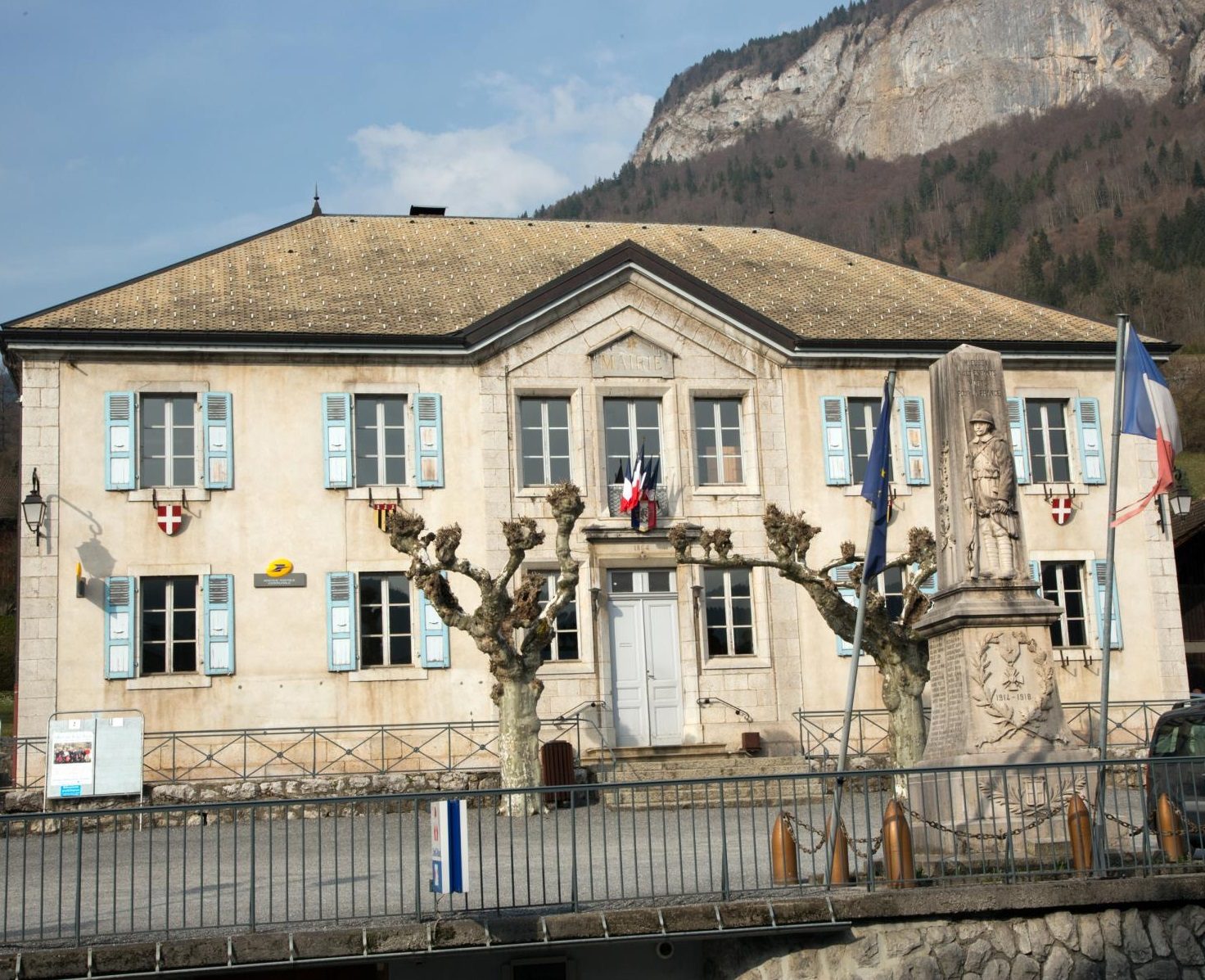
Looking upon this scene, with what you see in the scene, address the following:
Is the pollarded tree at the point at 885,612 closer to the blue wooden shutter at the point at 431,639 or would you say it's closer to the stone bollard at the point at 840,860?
the blue wooden shutter at the point at 431,639

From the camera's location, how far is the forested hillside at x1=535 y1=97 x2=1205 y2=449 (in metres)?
81.6

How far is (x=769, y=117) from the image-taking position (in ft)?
568

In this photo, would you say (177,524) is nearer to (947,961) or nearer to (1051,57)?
(947,961)

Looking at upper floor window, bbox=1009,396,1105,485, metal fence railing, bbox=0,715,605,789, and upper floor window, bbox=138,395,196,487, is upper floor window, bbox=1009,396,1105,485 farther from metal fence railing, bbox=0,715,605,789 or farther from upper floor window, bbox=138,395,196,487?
upper floor window, bbox=138,395,196,487

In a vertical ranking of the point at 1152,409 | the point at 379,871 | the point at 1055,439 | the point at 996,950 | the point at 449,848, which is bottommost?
the point at 996,950

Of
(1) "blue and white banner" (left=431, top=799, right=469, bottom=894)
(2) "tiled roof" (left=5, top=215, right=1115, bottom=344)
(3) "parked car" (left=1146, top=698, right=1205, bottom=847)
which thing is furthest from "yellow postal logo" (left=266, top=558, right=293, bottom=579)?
(3) "parked car" (left=1146, top=698, right=1205, bottom=847)

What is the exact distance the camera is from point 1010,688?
1392 centimetres

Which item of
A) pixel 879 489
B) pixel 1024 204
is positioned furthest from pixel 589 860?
Answer: pixel 1024 204

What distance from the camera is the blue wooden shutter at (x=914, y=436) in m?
26.2

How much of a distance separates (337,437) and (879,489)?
438 inches

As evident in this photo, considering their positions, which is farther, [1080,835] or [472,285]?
[472,285]

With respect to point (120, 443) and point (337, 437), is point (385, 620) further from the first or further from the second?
point (120, 443)

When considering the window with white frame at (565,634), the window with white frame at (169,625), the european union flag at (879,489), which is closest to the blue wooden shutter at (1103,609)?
the window with white frame at (565,634)

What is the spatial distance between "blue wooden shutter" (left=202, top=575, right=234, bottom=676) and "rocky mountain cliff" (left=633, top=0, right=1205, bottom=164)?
417ft
